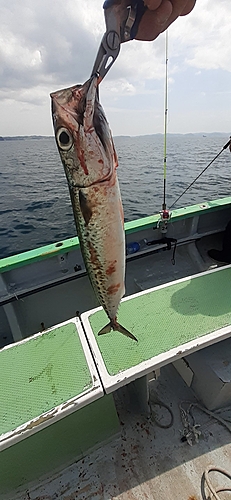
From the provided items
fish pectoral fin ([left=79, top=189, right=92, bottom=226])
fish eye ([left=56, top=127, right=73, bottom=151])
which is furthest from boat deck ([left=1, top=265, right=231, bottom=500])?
fish eye ([left=56, top=127, right=73, bottom=151])

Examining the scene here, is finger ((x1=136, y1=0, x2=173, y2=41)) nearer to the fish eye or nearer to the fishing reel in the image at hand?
the fish eye

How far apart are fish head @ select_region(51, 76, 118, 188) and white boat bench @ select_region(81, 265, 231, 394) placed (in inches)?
64.7

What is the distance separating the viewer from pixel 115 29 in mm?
1618

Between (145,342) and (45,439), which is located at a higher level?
(145,342)

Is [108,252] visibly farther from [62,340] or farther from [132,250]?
[132,250]

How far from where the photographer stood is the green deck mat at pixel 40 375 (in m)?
2.19

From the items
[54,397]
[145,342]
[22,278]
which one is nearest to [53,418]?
[54,397]

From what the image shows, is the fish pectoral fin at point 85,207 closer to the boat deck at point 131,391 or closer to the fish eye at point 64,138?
the fish eye at point 64,138

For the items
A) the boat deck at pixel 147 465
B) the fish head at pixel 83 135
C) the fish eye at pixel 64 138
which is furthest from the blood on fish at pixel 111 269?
the boat deck at pixel 147 465

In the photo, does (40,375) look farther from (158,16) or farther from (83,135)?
(158,16)

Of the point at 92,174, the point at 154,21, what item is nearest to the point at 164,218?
the point at 154,21

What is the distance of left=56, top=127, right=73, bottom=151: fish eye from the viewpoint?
1.44m

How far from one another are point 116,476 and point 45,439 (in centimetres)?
84

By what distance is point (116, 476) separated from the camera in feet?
8.93
